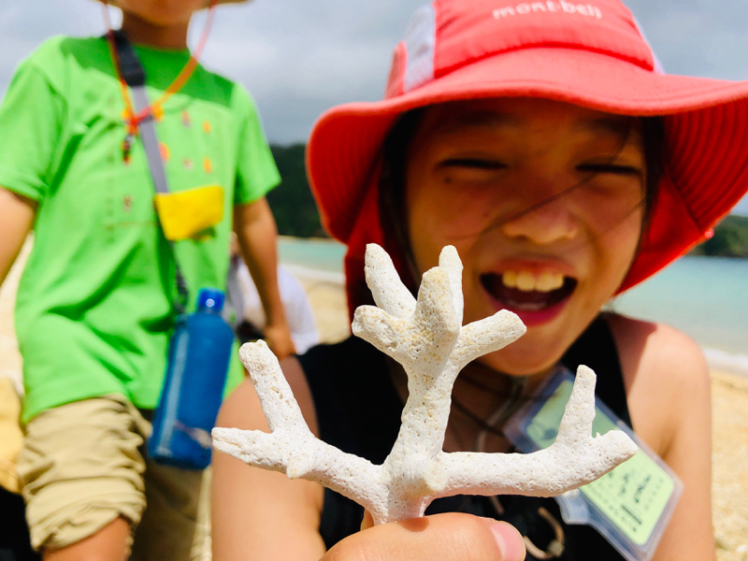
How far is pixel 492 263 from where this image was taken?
1089mm

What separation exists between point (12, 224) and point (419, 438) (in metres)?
1.49

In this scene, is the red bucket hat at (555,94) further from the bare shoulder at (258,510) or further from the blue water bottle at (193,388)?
the bare shoulder at (258,510)

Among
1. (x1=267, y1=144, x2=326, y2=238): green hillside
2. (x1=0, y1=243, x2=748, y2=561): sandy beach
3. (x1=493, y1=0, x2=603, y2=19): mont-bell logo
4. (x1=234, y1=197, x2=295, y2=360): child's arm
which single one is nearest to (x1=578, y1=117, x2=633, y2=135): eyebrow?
(x1=493, y1=0, x2=603, y2=19): mont-bell logo

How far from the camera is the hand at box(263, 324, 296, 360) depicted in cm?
224

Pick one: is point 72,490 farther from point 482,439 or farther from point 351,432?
point 482,439

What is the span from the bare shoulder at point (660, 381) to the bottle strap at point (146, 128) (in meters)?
1.47

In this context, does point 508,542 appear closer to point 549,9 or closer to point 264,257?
point 549,9

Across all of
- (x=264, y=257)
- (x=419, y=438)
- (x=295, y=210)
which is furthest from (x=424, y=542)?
(x=295, y=210)

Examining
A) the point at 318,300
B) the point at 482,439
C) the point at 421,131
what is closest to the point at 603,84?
the point at 421,131

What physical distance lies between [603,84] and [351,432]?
39.2 inches

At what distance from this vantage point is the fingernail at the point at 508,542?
1.84 ft

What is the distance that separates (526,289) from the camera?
1.11m

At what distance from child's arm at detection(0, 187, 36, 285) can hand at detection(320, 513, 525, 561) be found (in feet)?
4.65

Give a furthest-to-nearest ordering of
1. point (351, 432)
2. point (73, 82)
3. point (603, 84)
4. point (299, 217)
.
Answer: point (299, 217) < point (73, 82) < point (351, 432) < point (603, 84)
